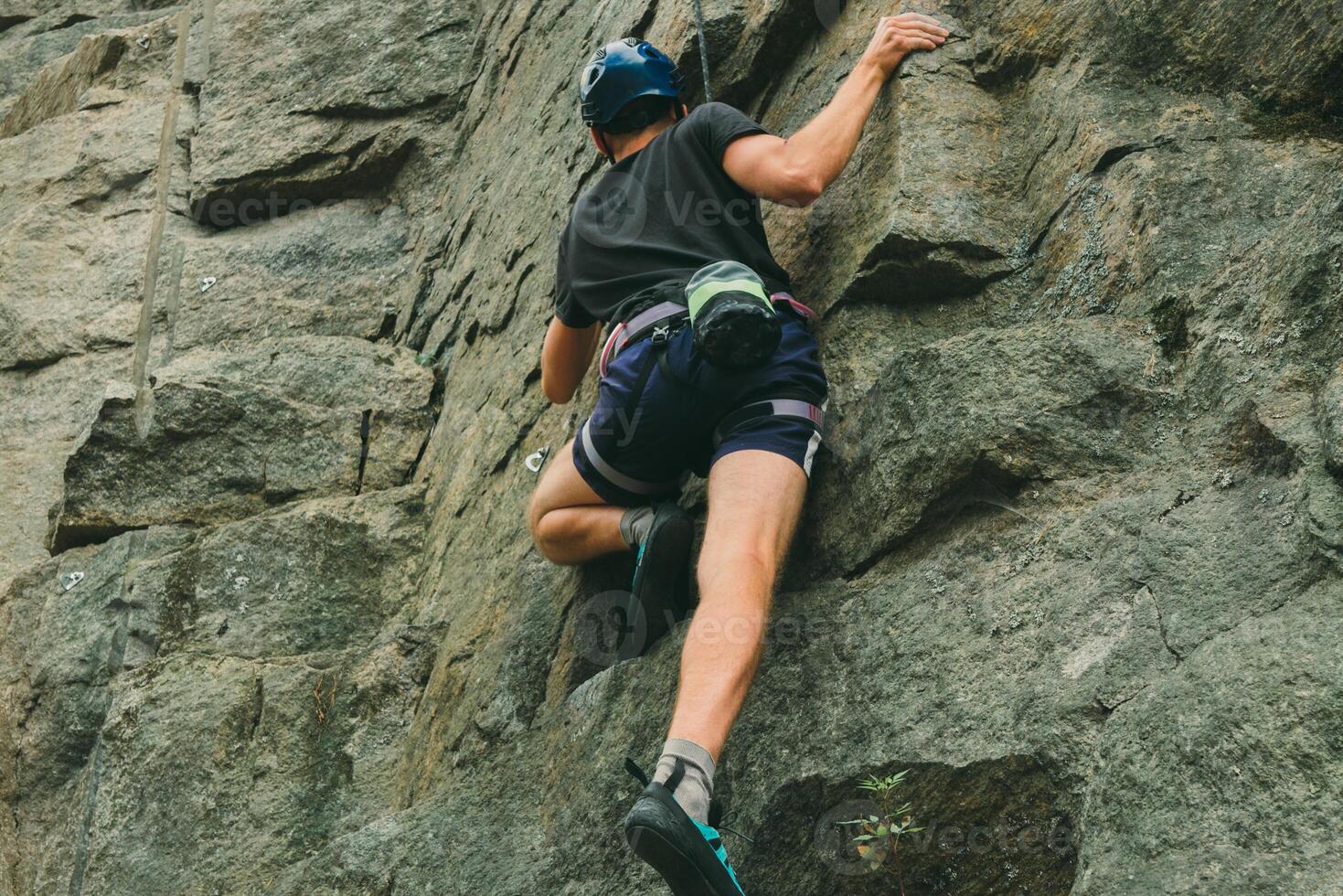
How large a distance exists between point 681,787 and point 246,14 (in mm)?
9318

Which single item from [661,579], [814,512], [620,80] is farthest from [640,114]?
[661,579]

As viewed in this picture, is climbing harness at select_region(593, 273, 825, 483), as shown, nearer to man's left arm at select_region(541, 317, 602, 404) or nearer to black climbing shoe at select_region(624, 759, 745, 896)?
man's left arm at select_region(541, 317, 602, 404)

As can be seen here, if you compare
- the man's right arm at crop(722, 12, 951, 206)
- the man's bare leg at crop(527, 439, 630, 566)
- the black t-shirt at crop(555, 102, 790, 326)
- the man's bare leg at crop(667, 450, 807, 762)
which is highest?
the man's right arm at crop(722, 12, 951, 206)

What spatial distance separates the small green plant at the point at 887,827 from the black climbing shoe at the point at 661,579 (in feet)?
3.73

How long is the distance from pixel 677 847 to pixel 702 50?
3.90 metres

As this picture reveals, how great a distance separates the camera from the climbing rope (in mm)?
6119

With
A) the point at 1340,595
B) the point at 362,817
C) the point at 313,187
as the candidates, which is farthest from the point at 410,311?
the point at 1340,595

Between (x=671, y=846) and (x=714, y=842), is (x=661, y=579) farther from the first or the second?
(x=671, y=846)

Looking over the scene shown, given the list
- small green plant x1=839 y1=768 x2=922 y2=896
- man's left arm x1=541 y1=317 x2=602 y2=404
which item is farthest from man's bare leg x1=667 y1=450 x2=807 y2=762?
man's left arm x1=541 y1=317 x2=602 y2=404

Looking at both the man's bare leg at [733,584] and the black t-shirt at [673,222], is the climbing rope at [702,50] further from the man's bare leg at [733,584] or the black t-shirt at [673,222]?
the man's bare leg at [733,584]

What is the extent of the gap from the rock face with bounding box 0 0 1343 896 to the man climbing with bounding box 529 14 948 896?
0.83ft

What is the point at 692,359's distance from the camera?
14.7 ft

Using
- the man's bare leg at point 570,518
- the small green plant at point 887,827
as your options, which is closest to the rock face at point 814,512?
the small green plant at point 887,827

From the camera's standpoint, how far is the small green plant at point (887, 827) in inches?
144
